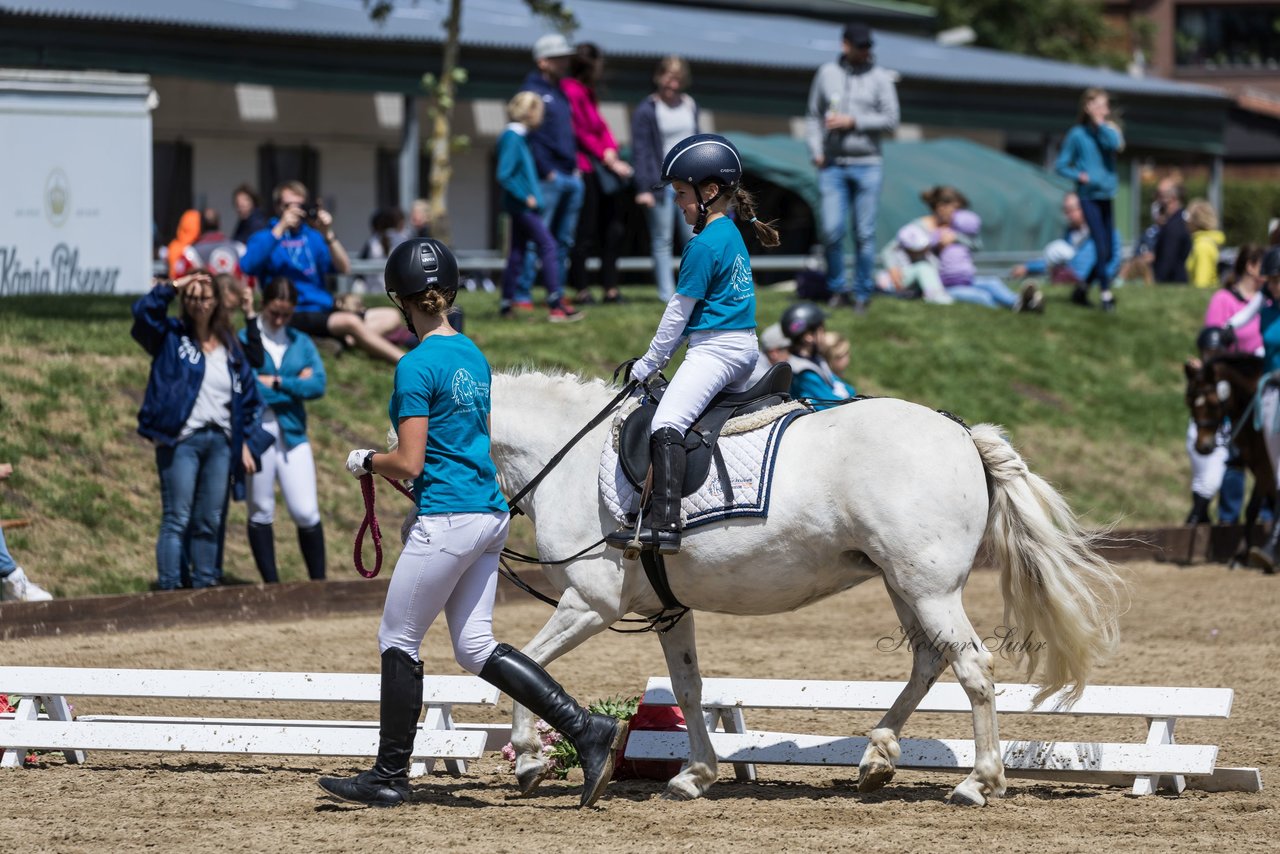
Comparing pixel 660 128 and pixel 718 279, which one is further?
pixel 660 128

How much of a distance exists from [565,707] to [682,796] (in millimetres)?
829

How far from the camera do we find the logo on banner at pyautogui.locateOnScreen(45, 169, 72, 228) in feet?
47.8

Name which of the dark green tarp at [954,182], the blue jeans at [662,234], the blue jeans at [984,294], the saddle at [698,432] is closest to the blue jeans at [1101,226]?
the blue jeans at [984,294]

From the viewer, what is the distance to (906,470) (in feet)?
22.4

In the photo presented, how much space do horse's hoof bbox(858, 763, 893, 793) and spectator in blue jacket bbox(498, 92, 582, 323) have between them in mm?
8975

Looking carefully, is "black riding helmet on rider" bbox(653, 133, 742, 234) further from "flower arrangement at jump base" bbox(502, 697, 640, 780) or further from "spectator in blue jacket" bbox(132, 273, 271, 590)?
"spectator in blue jacket" bbox(132, 273, 271, 590)

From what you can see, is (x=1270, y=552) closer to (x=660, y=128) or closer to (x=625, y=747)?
(x=660, y=128)

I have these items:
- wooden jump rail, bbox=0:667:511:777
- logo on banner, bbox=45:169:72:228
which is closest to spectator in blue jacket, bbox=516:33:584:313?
logo on banner, bbox=45:169:72:228

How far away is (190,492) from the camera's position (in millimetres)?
11047

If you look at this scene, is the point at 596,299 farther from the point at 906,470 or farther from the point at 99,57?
the point at 906,470

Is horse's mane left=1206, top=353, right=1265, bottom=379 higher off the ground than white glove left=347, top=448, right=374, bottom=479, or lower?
lower

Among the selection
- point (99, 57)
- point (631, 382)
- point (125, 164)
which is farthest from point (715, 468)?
point (99, 57)

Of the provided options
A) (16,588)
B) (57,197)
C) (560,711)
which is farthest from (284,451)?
(560,711)

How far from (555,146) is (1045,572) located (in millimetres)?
9737
